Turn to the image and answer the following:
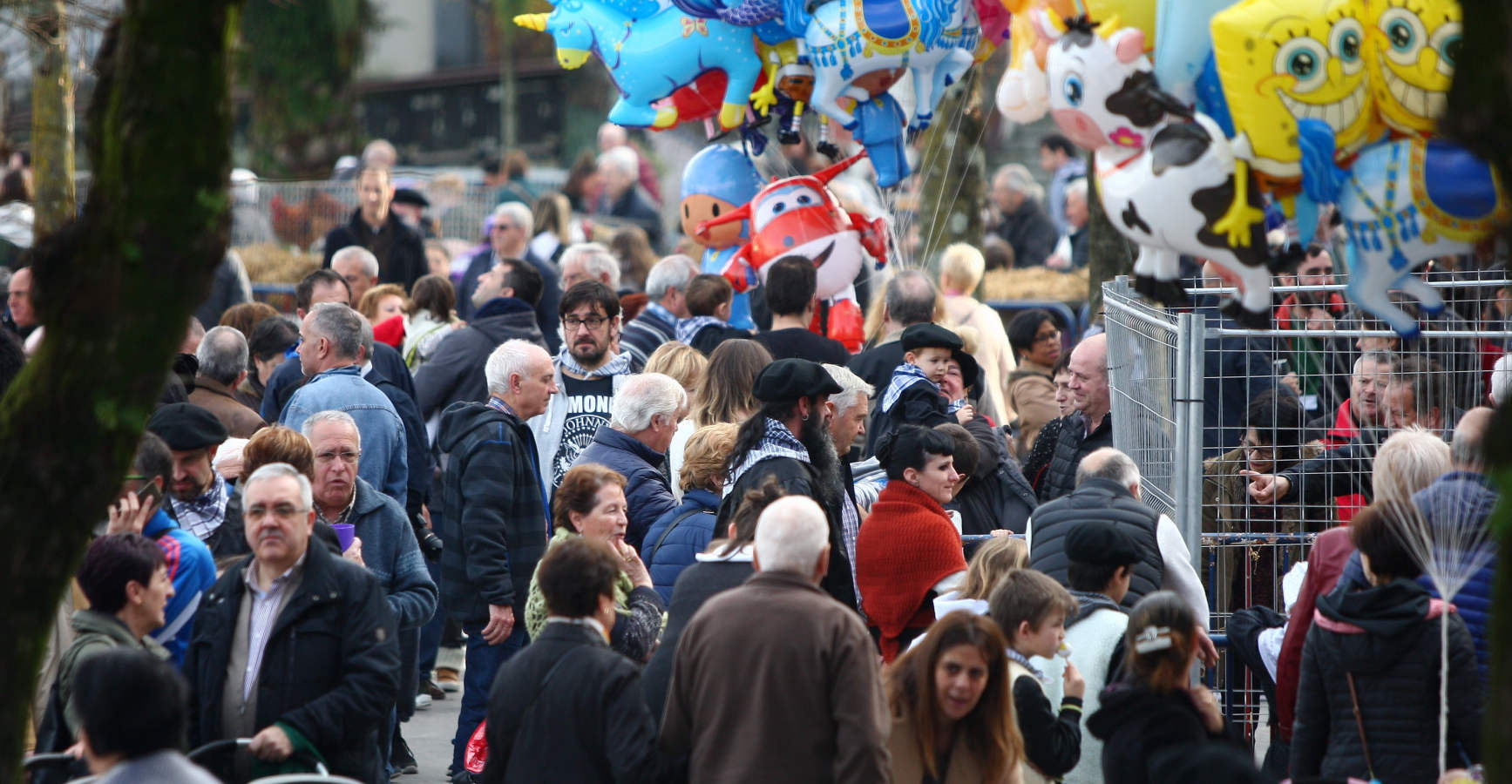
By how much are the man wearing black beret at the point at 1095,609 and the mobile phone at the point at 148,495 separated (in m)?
2.82

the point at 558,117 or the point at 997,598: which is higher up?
the point at 558,117

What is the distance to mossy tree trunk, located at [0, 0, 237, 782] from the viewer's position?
3234mm

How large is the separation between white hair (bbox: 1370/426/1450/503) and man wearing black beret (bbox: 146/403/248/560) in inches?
143

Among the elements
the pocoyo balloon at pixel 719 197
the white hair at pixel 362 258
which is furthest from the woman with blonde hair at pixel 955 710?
the white hair at pixel 362 258

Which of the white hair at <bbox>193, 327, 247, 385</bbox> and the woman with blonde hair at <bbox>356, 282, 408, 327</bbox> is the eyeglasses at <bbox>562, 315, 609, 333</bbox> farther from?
the woman with blonde hair at <bbox>356, 282, 408, 327</bbox>

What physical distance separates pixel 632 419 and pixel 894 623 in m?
1.39

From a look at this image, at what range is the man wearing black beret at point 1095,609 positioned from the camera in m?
5.00

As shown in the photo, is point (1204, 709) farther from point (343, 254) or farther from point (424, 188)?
point (424, 188)

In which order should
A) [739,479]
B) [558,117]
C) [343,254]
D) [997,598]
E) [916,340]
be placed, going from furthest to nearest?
[558,117] → [343,254] → [916,340] → [739,479] → [997,598]

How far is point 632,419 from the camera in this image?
21.4ft

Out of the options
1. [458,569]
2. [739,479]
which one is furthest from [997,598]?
[458,569]

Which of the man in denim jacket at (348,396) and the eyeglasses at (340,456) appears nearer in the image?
the eyeglasses at (340,456)

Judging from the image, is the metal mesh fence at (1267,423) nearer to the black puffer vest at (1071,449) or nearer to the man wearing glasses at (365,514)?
the black puffer vest at (1071,449)

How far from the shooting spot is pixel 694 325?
888 centimetres
